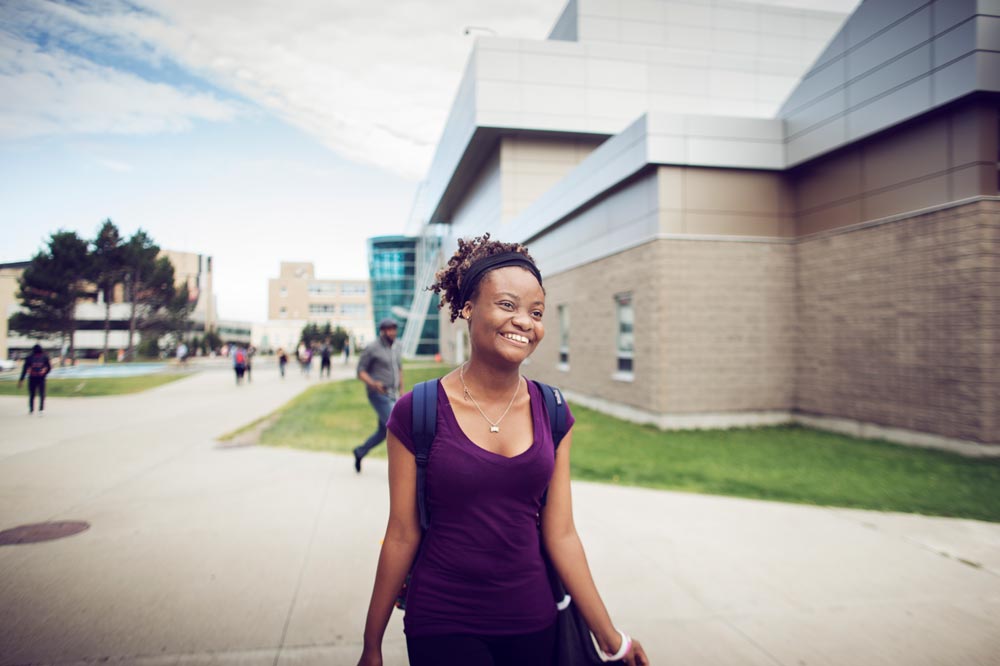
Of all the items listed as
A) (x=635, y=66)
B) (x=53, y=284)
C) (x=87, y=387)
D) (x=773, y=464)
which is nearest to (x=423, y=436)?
(x=53, y=284)

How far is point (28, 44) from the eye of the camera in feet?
13.8

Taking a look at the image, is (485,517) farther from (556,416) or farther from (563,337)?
(563,337)

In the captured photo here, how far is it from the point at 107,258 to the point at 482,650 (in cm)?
Result: 544

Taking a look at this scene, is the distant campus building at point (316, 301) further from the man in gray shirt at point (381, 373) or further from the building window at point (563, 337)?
the man in gray shirt at point (381, 373)

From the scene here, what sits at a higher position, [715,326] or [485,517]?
[715,326]

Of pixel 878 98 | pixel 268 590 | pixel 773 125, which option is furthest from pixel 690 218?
pixel 268 590

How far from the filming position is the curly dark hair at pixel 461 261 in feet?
7.14

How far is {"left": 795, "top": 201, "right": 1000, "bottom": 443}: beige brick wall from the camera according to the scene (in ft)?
29.5

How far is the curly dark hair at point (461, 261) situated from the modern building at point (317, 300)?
11304 centimetres

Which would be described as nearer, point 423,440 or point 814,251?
point 423,440

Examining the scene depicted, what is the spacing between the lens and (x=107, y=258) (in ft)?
18.5

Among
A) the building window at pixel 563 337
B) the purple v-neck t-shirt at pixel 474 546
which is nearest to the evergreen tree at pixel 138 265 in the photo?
the purple v-neck t-shirt at pixel 474 546

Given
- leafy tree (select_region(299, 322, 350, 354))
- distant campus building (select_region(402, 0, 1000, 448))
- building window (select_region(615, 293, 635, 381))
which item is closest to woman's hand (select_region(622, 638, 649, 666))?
distant campus building (select_region(402, 0, 1000, 448))

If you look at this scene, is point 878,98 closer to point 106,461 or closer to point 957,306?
point 957,306
